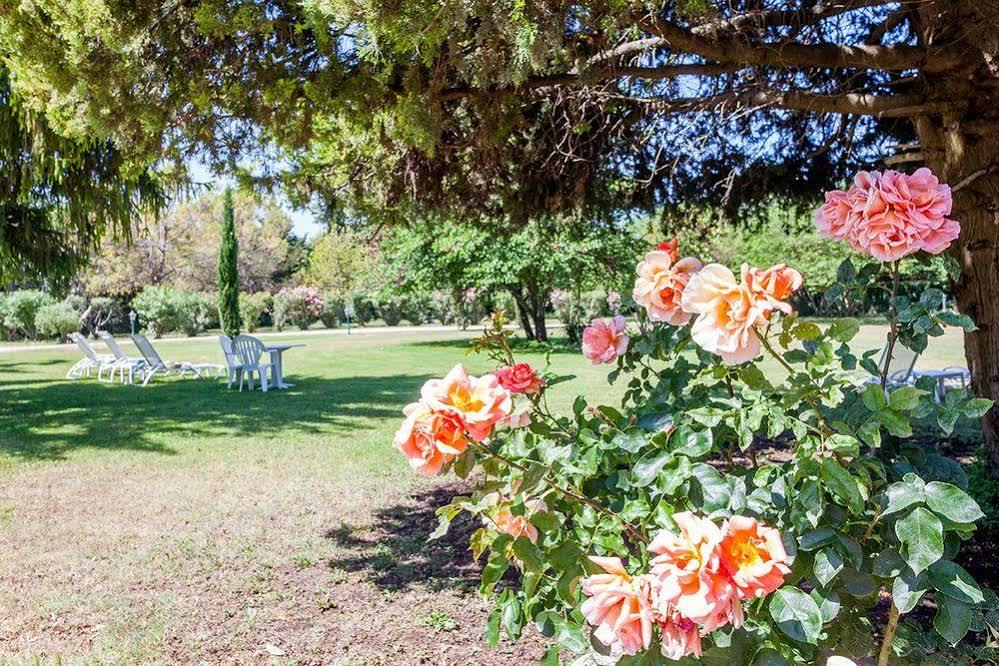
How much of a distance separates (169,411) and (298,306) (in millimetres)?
27955

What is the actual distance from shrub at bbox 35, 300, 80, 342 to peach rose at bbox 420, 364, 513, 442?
29.6 m

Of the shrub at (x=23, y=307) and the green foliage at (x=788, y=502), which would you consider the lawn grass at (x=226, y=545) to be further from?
the shrub at (x=23, y=307)

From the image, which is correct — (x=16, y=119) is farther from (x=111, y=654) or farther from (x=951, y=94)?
(x=951, y=94)

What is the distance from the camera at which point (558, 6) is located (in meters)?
2.30

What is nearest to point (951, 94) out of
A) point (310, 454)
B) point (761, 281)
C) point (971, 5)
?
point (971, 5)

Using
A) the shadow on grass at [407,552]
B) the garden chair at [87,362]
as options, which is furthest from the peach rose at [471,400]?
the garden chair at [87,362]

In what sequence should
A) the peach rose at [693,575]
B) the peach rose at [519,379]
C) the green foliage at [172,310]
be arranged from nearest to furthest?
1. the peach rose at [693,575]
2. the peach rose at [519,379]
3. the green foliage at [172,310]

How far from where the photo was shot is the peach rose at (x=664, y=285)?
192 cm

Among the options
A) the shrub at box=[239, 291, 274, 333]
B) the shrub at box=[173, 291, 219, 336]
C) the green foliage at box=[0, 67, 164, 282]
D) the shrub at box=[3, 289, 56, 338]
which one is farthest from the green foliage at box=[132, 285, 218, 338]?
the green foliage at box=[0, 67, 164, 282]

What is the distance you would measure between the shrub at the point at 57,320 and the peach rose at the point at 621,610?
29.9m

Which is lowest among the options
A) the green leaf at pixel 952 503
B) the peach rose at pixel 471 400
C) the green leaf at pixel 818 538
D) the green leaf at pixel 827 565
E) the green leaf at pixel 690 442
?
the green leaf at pixel 827 565

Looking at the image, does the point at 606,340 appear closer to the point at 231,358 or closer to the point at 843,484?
the point at 843,484

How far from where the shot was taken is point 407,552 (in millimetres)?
3953

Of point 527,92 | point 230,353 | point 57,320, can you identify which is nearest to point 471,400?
point 527,92
